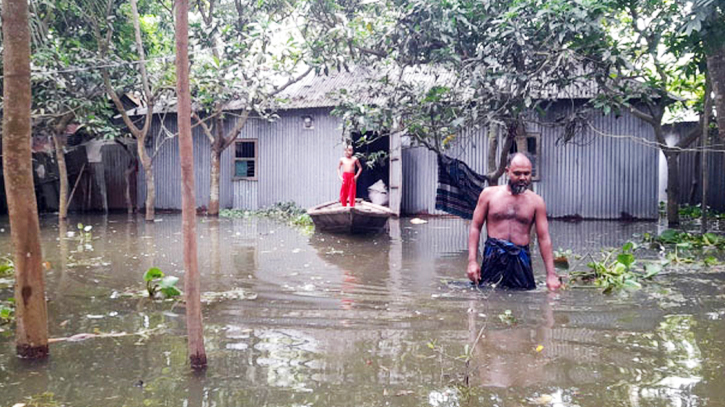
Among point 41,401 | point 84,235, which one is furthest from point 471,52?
point 84,235

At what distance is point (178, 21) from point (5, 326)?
3.10 meters

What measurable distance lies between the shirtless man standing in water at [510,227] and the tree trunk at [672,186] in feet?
29.1

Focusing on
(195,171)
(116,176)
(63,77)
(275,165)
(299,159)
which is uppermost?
(63,77)

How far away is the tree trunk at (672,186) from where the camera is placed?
13.5m

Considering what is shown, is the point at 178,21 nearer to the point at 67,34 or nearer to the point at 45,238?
the point at 45,238

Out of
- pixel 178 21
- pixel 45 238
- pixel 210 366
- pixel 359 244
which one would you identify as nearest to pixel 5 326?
pixel 210 366

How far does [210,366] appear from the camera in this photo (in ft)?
13.0

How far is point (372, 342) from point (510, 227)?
7.54 ft

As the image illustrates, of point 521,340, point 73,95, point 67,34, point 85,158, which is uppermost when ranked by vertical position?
point 67,34

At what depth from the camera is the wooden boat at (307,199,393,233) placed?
12070mm

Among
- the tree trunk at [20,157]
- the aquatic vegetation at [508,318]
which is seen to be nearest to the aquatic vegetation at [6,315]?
the tree trunk at [20,157]

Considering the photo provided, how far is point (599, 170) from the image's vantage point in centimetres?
1586

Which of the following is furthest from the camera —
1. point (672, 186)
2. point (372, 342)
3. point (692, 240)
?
point (672, 186)

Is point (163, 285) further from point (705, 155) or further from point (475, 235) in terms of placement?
point (705, 155)
